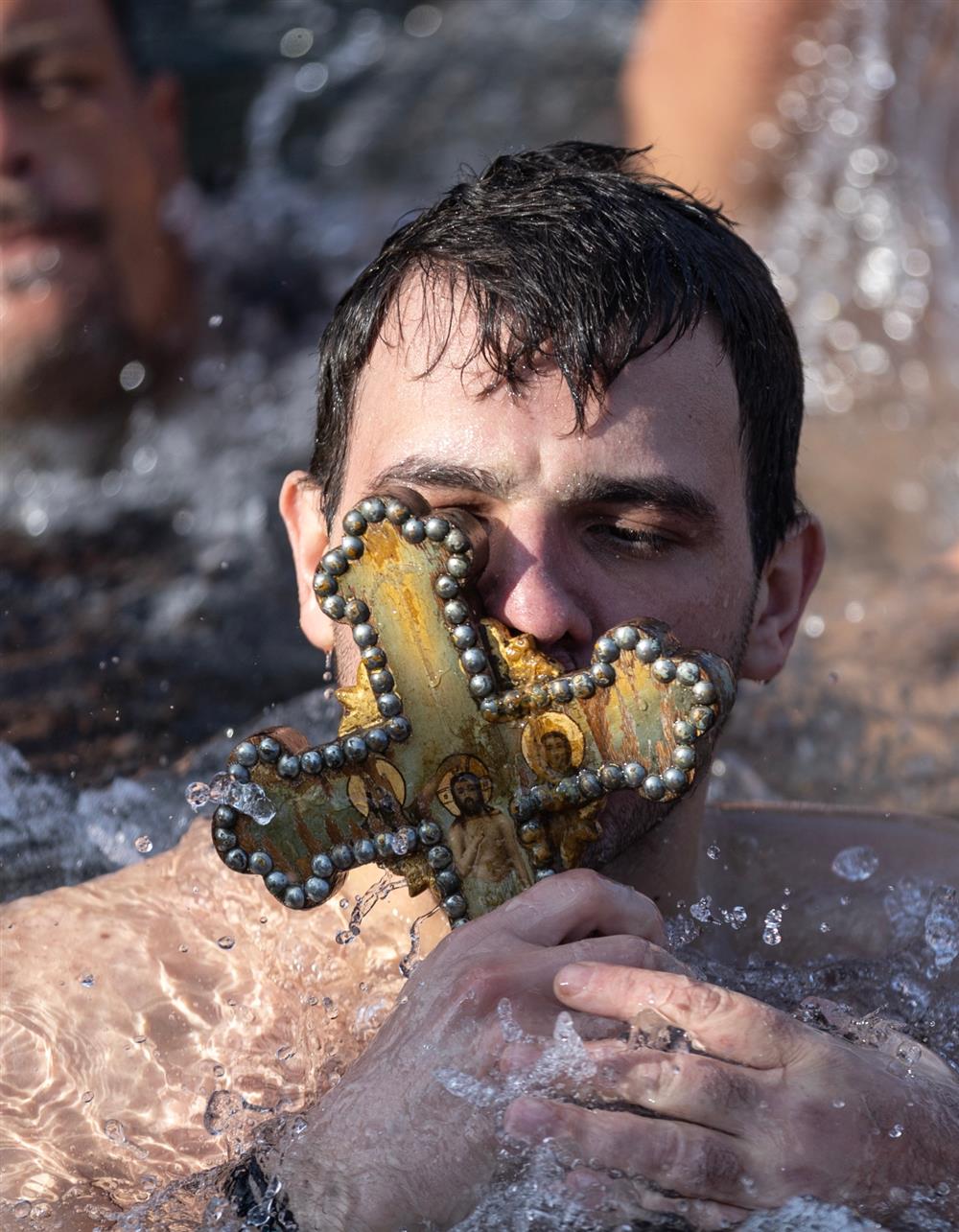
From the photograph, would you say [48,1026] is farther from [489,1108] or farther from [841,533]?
[841,533]

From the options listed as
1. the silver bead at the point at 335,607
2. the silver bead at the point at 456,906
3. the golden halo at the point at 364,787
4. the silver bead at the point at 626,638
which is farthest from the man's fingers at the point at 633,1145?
the silver bead at the point at 335,607

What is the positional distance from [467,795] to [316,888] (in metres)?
0.20

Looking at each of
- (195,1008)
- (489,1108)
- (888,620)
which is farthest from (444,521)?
(888,620)

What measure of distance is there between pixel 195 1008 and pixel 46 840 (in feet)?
2.34

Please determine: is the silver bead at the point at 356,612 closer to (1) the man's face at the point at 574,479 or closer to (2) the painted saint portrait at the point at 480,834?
(1) the man's face at the point at 574,479

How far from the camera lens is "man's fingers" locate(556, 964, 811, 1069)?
1604 millimetres

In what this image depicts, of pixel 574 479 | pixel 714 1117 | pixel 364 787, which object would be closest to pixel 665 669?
pixel 574 479

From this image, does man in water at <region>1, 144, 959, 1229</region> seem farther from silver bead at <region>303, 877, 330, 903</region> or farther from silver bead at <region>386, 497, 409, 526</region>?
silver bead at <region>303, 877, 330, 903</region>

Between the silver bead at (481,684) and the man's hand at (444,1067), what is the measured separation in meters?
0.25

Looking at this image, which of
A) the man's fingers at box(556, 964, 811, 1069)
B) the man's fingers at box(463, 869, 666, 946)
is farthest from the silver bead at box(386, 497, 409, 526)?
the man's fingers at box(556, 964, 811, 1069)

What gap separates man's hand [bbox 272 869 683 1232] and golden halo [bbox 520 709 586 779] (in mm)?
173

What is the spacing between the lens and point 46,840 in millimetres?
2783

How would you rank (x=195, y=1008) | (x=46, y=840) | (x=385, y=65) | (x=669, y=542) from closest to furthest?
(x=669, y=542) < (x=195, y=1008) < (x=46, y=840) < (x=385, y=65)

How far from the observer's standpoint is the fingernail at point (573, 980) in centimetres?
161
